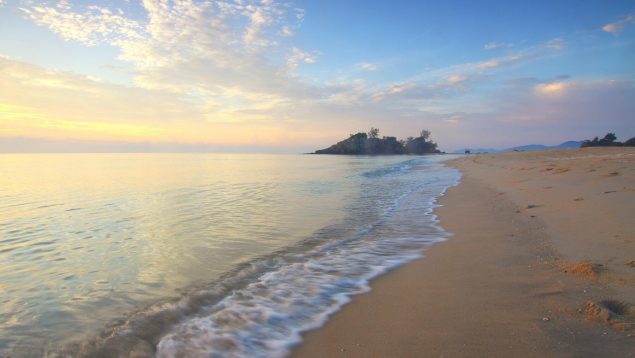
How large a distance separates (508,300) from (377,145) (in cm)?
17137

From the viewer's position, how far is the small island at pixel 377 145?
169 m

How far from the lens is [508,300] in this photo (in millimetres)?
4039

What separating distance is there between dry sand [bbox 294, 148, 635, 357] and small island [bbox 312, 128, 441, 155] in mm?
162672

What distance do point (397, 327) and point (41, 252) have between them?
→ 7.61 metres

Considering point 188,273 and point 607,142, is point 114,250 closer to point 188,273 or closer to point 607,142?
point 188,273

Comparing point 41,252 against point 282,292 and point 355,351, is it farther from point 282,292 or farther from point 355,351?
point 355,351

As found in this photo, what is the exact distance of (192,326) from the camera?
13.0ft

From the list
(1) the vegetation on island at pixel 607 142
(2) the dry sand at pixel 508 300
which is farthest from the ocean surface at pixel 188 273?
(1) the vegetation on island at pixel 607 142

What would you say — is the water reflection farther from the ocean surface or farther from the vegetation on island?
the vegetation on island

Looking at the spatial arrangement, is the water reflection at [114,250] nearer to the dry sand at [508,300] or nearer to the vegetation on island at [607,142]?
the dry sand at [508,300]

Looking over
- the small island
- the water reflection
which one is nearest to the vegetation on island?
the water reflection

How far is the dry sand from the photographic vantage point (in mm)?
3098

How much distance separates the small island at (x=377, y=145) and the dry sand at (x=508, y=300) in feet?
534

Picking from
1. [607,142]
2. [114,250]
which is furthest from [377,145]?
[114,250]
